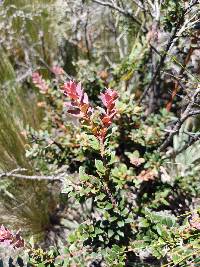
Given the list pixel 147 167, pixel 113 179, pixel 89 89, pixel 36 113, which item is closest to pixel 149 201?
pixel 147 167

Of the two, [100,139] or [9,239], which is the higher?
[100,139]

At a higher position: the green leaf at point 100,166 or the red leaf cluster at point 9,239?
the green leaf at point 100,166

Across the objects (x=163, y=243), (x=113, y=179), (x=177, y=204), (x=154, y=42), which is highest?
(x=154, y=42)

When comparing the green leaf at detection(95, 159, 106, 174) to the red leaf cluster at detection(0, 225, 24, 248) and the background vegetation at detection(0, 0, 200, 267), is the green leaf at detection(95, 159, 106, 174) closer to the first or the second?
the background vegetation at detection(0, 0, 200, 267)

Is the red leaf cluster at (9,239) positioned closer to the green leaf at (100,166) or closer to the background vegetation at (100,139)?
the background vegetation at (100,139)

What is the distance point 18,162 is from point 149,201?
55 centimetres

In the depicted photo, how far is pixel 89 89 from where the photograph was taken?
1.65m

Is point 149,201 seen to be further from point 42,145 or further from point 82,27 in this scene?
point 82,27

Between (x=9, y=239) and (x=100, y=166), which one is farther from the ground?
(x=100, y=166)

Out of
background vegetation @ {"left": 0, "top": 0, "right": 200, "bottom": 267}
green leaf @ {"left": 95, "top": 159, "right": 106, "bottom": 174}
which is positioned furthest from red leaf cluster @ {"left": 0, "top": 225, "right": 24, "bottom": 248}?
green leaf @ {"left": 95, "top": 159, "right": 106, "bottom": 174}

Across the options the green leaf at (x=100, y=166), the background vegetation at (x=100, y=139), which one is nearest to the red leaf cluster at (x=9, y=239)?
the background vegetation at (x=100, y=139)

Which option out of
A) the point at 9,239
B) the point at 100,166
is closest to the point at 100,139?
the point at 100,166

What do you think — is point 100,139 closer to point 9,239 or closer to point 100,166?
point 100,166

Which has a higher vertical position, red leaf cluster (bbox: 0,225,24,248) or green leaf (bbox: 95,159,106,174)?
green leaf (bbox: 95,159,106,174)
